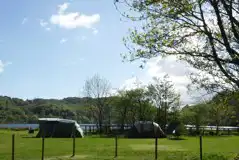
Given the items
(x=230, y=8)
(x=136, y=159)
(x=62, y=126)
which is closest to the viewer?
(x=230, y=8)

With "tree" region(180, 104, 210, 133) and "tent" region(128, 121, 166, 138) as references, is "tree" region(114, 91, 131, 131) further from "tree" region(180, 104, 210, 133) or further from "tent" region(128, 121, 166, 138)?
"tent" region(128, 121, 166, 138)

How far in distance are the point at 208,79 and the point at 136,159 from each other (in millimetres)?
6657

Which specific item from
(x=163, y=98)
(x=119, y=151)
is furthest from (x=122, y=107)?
(x=119, y=151)

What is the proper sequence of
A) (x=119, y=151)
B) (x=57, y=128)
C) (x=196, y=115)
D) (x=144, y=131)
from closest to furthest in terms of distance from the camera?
1. (x=119, y=151)
2. (x=57, y=128)
3. (x=144, y=131)
4. (x=196, y=115)

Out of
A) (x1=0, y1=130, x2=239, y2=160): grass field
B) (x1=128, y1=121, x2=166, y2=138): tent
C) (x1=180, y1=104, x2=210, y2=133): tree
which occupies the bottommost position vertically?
(x1=0, y1=130, x2=239, y2=160): grass field

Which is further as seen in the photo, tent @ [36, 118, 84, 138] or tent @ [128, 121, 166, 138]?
tent @ [128, 121, 166, 138]

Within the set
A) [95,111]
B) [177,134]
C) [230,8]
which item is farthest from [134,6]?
[95,111]

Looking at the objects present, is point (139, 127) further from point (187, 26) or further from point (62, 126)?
point (187, 26)

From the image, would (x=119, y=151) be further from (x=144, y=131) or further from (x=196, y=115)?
(x=196, y=115)

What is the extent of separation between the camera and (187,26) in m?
14.5

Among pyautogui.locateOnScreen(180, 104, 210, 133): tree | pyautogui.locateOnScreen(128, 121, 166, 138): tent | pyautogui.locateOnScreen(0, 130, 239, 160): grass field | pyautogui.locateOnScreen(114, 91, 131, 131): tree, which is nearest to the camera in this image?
pyautogui.locateOnScreen(0, 130, 239, 160): grass field

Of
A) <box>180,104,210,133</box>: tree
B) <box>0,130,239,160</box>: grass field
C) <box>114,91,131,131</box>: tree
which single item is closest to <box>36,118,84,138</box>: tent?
<box>0,130,239,160</box>: grass field

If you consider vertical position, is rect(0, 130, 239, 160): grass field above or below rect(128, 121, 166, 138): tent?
below

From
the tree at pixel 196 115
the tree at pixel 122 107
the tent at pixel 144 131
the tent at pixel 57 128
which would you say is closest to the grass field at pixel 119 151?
the tent at pixel 57 128
